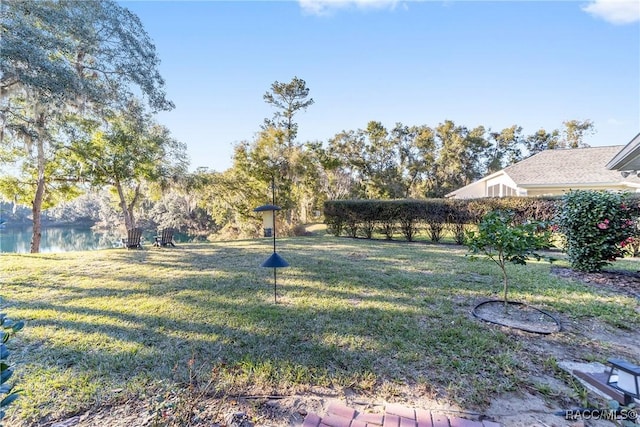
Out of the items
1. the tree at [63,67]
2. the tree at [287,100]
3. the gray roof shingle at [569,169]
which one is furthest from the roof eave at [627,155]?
the tree at [287,100]

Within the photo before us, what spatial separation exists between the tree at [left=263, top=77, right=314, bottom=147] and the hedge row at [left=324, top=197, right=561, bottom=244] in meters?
9.44

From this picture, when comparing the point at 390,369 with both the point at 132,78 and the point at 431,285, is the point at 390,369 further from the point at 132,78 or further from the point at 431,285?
the point at 132,78

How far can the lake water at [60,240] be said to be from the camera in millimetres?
15170

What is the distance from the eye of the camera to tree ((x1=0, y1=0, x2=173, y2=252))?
513cm

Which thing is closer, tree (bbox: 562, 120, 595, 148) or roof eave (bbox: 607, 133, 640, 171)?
roof eave (bbox: 607, 133, 640, 171)

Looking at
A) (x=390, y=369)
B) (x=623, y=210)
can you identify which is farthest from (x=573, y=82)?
(x=390, y=369)

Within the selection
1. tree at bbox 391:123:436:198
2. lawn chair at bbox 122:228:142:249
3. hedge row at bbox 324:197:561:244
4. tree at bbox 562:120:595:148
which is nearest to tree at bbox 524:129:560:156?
tree at bbox 562:120:595:148

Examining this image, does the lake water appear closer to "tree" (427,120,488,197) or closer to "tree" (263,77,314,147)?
"tree" (263,77,314,147)

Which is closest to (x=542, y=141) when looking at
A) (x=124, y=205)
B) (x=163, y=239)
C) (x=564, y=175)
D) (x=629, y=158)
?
(x=564, y=175)

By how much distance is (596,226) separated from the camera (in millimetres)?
4551

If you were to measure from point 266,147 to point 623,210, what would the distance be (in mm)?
13246

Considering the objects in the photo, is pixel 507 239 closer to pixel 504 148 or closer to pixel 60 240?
pixel 60 240

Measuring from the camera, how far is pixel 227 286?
14.7ft

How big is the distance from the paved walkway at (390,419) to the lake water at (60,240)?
640 inches
